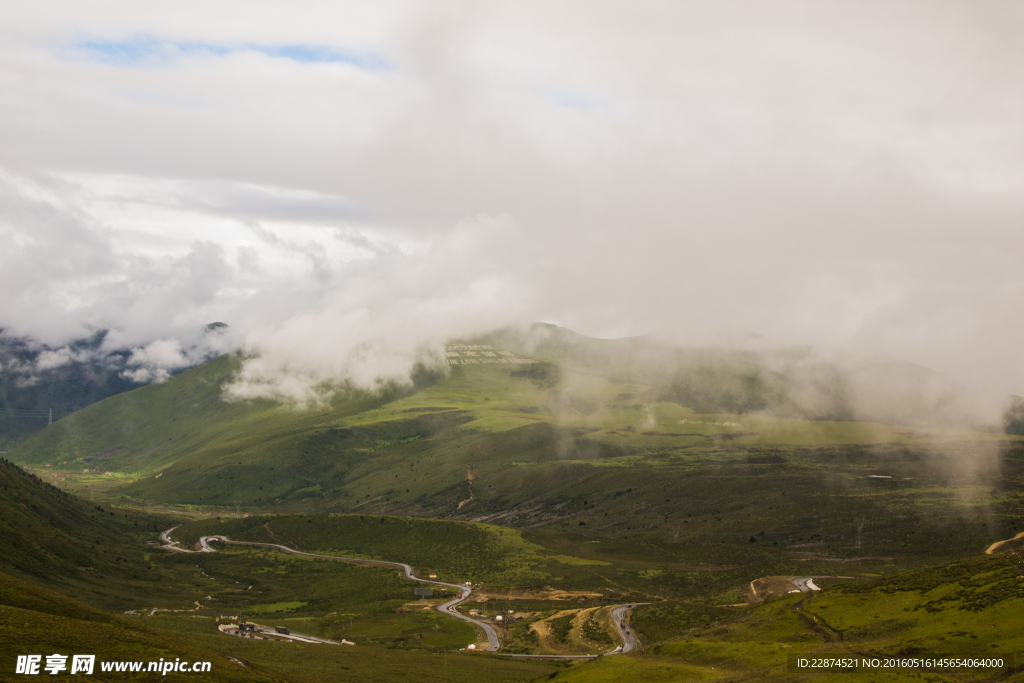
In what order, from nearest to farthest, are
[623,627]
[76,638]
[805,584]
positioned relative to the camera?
[76,638] < [623,627] < [805,584]

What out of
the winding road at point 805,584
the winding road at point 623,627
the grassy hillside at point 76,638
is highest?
the grassy hillside at point 76,638

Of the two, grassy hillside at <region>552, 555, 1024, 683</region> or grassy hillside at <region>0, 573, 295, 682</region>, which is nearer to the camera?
grassy hillside at <region>0, 573, 295, 682</region>

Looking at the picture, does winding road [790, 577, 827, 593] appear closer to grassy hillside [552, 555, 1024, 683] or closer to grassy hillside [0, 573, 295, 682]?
grassy hillside [552, 555, 1024, 683]

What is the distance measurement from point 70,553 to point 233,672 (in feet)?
378

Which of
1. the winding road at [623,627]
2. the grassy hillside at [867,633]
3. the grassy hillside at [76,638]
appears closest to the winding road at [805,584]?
the grassy hillside at [867,633]

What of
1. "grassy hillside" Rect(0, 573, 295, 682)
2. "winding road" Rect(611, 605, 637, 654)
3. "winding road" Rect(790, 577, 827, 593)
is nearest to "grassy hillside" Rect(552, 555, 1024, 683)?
"winding road" Rect(611, 605, 637, 654)

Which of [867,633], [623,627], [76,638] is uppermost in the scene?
[76,638]

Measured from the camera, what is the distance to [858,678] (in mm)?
85688

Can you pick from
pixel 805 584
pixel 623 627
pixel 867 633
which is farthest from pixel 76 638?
pixel 805 584

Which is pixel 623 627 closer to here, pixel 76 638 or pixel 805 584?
pixel 805 584

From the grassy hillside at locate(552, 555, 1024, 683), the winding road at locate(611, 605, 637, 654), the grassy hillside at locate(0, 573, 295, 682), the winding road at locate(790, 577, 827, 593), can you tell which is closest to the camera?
the grassy hillside at locate(0, 573, 295, 682)

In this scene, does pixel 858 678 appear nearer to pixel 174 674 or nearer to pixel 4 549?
pixel 174 674

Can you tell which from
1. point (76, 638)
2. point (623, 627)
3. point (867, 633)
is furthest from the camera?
point (623, 627)

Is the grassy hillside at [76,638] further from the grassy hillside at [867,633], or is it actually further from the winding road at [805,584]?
the winding road at [805,584]
